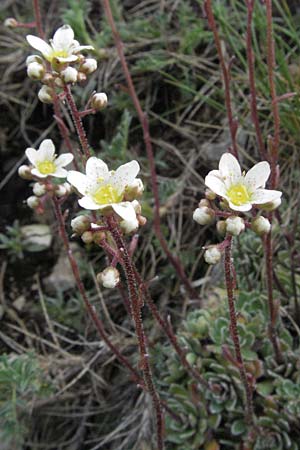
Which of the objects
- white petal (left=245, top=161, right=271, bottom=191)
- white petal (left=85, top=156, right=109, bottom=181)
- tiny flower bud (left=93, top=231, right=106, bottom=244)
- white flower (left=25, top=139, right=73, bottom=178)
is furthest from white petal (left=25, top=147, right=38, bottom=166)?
white petal (left=245, top=161, right=271, bottom=191)

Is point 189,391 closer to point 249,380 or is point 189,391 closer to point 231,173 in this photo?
point 249,380

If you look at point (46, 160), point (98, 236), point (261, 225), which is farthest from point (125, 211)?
point (46, 160)

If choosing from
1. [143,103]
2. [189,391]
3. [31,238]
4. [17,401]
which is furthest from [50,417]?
[143,103]

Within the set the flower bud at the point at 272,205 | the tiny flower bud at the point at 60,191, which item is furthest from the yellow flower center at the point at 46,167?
the flower bud at the point at 272,205

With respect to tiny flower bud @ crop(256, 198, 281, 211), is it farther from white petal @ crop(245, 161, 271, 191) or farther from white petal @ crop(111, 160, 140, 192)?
white petal @ crop(111, 160, 140, 192)

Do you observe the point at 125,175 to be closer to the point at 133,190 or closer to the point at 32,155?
A: the point at 133,190
